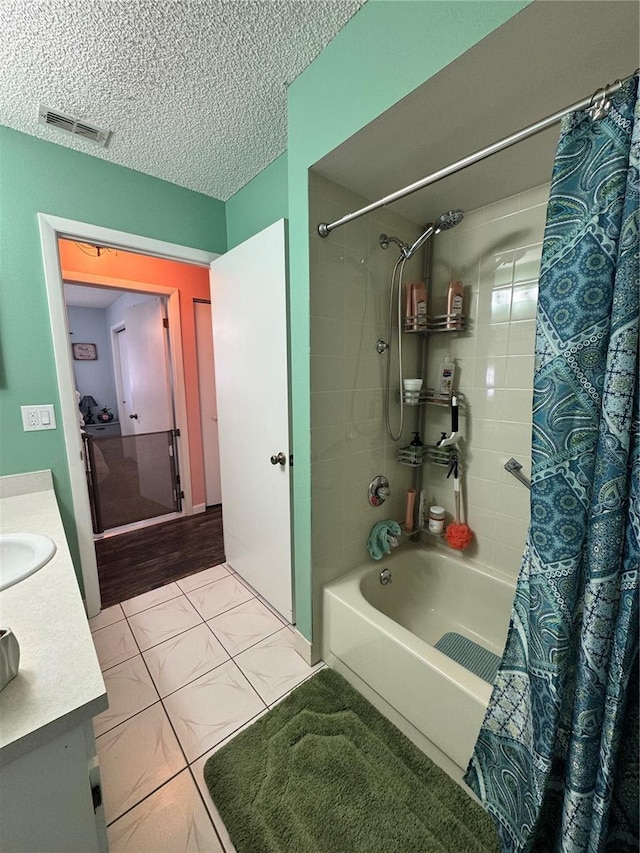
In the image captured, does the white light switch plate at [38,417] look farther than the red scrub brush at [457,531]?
No

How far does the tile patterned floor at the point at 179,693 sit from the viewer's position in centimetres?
100

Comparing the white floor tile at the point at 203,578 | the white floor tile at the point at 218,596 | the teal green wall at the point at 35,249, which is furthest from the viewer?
the white floor tile at the point at 203,578

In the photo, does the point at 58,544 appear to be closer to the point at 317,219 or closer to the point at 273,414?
the point at 273,414

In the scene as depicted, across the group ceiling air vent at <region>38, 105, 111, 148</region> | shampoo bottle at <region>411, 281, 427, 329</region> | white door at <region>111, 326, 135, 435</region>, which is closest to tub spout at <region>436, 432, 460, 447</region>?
shampoo bottle at <region>411, 281, 427, 329</region>

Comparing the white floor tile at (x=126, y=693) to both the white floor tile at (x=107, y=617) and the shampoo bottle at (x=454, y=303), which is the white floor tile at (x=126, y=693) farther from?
the shampoo bottle at (x=454, y=303)

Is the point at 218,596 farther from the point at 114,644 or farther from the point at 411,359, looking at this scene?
the point at 411,359

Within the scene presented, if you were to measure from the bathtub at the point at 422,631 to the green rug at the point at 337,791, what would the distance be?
108 millimetres

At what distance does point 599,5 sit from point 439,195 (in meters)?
0.77

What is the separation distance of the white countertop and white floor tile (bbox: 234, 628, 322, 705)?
37.7 inches

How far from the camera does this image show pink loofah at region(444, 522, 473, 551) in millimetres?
1674

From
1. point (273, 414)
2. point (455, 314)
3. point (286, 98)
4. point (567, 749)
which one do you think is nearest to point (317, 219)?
point (286, 98)

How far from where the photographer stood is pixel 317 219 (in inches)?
51.3

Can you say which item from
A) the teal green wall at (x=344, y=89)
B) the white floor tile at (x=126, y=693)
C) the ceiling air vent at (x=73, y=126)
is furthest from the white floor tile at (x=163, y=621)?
the ceiling air vent at (x=73, y=126)

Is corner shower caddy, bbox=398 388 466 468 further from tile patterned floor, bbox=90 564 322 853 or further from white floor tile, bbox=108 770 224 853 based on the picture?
white floor tile, bbox=108 770 224 853
